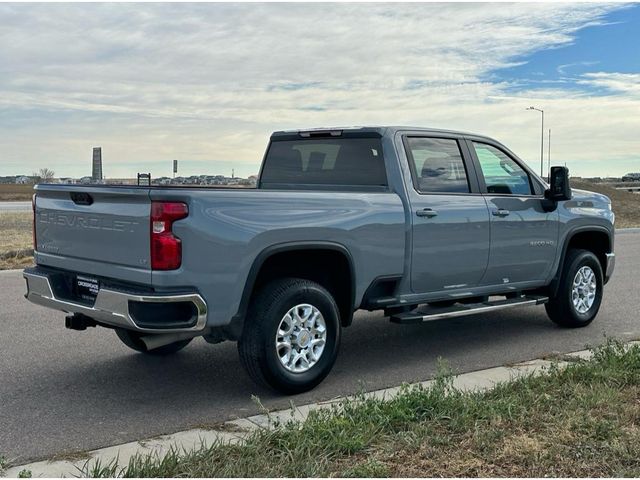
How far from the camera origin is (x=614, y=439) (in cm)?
422

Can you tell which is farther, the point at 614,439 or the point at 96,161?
the point at 96,161

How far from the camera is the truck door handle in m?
6.40

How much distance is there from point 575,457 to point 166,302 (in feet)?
8.58

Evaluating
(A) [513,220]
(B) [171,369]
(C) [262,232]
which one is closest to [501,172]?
(A) [513,220]

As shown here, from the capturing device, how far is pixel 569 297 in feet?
26.2

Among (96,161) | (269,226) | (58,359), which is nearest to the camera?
(269,226)

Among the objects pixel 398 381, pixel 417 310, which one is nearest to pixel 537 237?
pixel 417 310

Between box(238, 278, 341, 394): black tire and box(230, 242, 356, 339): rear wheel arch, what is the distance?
0.31 feet

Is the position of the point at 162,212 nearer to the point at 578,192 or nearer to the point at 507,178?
the point at 507,178

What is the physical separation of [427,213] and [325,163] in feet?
3.73

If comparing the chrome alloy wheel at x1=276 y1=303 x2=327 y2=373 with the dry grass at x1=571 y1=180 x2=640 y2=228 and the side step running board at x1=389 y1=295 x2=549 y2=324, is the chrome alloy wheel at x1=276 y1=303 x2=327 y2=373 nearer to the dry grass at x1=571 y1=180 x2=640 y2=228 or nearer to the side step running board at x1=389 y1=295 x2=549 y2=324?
the side step running board at x1=389 y1=295 x2=549 y2=324

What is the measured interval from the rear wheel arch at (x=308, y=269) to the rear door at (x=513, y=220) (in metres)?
1.66

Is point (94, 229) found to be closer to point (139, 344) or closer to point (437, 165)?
point (139, 344)

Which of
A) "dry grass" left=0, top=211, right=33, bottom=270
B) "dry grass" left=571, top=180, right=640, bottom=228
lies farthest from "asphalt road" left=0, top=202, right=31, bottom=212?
"dry grass" left=571, top=180, right=640, bottom=228
